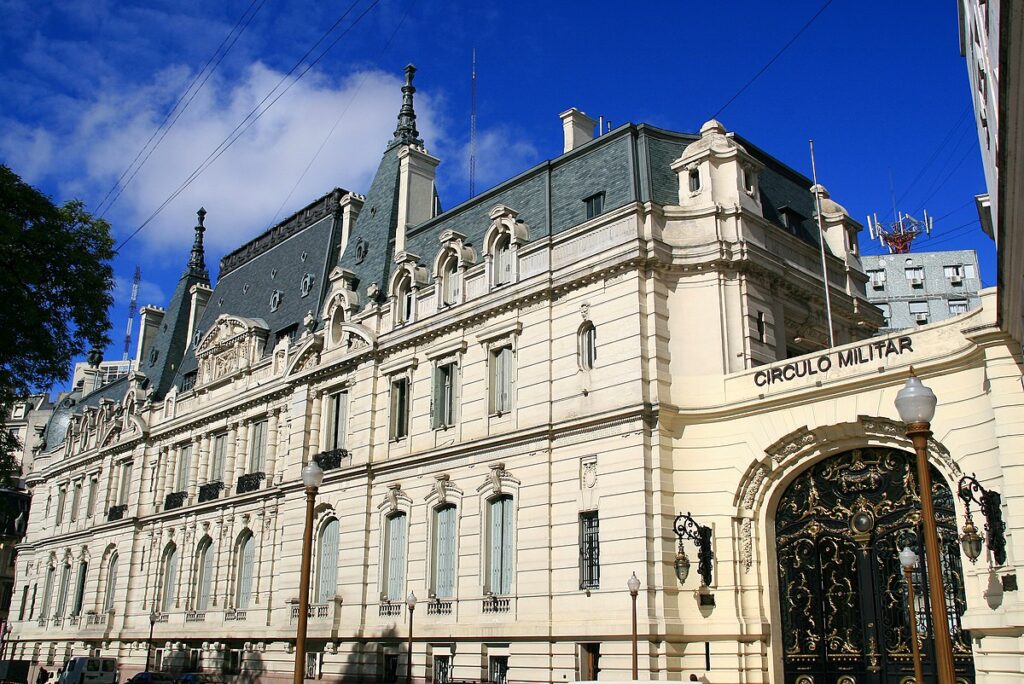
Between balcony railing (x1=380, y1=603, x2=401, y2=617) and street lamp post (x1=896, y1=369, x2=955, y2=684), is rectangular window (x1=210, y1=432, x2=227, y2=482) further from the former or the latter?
street lamp post (x1=896, y1=369, x2=955, y2=684)

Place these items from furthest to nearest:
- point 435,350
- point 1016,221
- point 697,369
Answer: point 435,350 < point 697,369 < point 1016,221

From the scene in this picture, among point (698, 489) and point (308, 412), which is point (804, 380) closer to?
point (698, 489)

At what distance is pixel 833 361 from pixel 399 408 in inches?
645

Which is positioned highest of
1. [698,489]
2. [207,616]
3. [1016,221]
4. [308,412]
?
[308,412]

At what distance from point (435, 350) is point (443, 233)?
14.0 feet

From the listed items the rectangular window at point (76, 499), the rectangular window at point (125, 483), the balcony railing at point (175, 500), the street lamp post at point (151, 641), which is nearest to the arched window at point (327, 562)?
the balcony railing at point (175, 500)

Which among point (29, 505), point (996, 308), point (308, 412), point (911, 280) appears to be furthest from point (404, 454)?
point (911, 280)

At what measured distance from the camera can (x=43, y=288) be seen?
2677 centimetres

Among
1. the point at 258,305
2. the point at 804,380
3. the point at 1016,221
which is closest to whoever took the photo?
the point at 1016,221

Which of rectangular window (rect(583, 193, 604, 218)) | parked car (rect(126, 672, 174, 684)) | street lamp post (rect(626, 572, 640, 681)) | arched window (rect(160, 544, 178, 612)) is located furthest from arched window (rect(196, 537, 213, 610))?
street lamp post (rect(626, 572, 640, 681))

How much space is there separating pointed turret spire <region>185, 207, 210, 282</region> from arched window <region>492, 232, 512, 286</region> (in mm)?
36198

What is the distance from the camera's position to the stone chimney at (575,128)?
3575 centimetres

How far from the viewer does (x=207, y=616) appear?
138 feet

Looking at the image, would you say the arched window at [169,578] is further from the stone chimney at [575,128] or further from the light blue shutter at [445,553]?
the stone chimney at [575,128]
